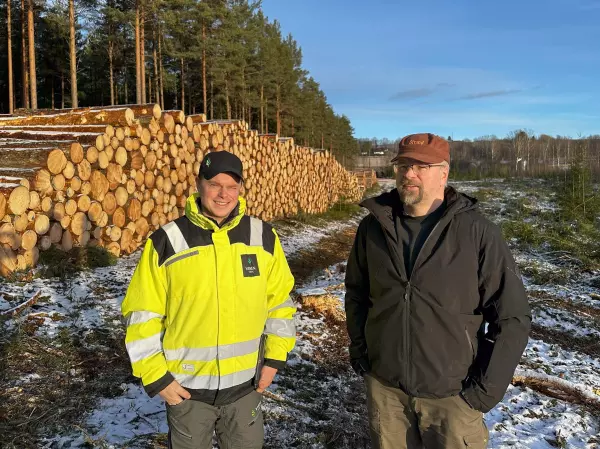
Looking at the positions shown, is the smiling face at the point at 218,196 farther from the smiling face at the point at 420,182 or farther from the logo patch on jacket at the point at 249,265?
the smiling face at the point at 420,182

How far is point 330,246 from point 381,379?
9.89 metres

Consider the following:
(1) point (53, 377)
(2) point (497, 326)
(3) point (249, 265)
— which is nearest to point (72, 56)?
(1) point (53, 377)

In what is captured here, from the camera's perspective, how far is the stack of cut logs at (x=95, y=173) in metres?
5.57

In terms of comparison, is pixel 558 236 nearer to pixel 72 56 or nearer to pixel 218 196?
pixel 218 196

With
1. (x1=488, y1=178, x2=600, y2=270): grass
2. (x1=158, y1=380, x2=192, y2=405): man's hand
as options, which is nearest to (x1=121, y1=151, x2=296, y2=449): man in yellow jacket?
(x1=158, y1=380, x2=192, y2=405): man's hand

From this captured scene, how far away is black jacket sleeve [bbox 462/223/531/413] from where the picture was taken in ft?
6.13

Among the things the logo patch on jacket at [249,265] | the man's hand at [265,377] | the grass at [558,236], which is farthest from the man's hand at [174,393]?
the grass at [558,236]

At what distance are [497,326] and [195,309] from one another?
55.1 inches

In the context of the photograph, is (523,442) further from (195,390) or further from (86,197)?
(86,197)

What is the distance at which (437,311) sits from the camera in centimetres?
196

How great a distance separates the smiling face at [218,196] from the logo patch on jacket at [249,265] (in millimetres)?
223

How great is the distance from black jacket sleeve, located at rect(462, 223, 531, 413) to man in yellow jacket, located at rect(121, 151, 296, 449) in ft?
3.12

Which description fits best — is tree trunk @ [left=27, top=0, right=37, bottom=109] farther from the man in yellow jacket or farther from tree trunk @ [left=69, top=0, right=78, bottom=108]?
the man in yellow jacket

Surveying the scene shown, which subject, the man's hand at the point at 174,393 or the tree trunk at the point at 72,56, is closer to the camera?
the man's hand at the point at 174,393
